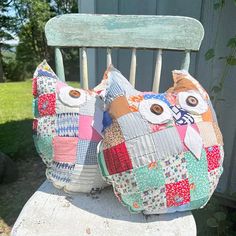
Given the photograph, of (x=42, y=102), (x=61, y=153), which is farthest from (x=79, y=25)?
(x=61, y=153)

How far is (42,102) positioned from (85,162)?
0.19 meters

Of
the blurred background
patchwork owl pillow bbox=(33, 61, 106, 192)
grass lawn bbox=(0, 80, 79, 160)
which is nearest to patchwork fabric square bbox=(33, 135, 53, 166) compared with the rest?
patchwork owl pillow bbox=(33, 61, 106, 192)

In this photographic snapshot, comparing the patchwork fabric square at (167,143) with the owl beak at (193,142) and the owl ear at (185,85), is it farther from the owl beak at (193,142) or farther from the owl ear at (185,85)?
the owl ear at (185,85)

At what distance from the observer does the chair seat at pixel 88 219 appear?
2.34 ft

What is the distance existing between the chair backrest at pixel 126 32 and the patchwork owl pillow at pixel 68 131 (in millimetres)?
206

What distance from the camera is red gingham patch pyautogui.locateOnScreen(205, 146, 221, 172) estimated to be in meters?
0.74

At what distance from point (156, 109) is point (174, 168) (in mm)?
141

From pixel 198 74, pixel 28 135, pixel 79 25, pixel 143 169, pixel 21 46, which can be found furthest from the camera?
pixel 21 46

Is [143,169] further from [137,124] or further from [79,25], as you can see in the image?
[79,25]

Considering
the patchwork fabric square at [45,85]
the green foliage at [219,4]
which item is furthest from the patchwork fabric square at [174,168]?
the green foliage at [219,4]

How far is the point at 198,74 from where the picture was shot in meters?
1.25

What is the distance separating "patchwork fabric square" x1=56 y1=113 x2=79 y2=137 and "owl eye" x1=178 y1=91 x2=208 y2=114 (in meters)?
0.27

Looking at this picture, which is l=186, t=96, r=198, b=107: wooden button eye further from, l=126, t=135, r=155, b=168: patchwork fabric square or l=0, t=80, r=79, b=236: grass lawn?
Answer: l=0, t=80, r=79, b=236: grass lawn

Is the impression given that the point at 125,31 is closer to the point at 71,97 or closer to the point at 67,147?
the point at 71,97
